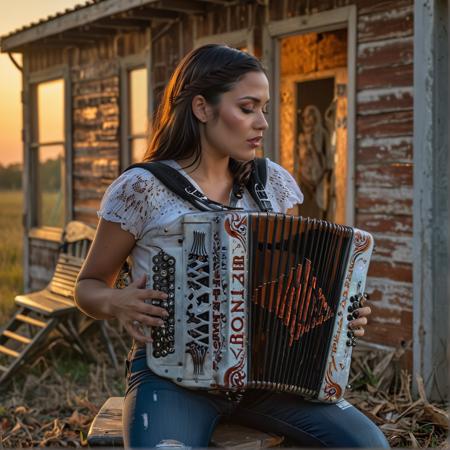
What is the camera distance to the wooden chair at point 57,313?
696 cm

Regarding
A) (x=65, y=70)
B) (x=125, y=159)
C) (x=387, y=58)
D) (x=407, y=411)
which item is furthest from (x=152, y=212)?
Answer: (x=65, y=70)

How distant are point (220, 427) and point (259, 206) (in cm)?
79

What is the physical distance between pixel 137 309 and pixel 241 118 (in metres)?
0.74

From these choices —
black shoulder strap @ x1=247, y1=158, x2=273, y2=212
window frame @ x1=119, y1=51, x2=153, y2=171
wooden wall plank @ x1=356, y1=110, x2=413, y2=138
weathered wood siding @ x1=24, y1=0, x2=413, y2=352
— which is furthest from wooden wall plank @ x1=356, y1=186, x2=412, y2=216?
window frame @ x1=119, y1=51, x2=153, y2=171

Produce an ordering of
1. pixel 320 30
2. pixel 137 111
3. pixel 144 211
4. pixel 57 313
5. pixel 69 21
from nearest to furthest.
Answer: pixel 144 211 → pixel 320 30 → pixel 57 313 → pixel 69 21 → pixel 137 111

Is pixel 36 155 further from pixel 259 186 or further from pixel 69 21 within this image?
pixel 259 186

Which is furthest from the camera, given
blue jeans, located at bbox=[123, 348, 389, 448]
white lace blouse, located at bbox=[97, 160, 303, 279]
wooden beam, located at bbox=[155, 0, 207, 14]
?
wooden beam, located at bbox=[155, 0, 207, 14]

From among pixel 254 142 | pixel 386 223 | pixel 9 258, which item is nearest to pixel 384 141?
pixel 386 223

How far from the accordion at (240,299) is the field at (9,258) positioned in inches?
299

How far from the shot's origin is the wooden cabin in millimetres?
5090

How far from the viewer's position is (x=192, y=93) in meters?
3.01

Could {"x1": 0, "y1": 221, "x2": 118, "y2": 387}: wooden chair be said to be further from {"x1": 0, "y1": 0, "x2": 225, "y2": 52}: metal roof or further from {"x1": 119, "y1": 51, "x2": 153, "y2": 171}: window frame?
{"x1": 0, "y1": 0, "x2": 225, "y2": 52}: metal roof

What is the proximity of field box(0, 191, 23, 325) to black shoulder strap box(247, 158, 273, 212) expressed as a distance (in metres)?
7.35

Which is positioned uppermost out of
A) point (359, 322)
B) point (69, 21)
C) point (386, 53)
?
point (69, 21)
